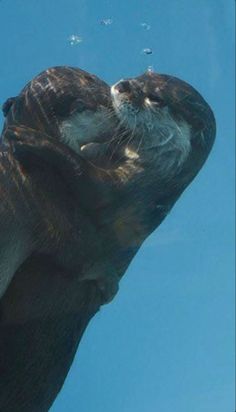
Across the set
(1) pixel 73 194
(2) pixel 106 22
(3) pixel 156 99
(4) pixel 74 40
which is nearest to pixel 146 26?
(2) pixel 106 22

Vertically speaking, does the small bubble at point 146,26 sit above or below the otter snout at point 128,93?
below

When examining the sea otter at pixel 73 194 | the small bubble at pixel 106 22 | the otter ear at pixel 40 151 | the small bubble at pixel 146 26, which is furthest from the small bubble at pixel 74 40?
the otter ear at pixel 40 151

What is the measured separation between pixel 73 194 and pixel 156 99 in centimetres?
80

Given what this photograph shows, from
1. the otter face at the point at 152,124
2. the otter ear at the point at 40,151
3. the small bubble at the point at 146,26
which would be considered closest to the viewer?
the otter ear at the point at 40,151

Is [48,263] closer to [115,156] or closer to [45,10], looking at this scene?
[115,156]

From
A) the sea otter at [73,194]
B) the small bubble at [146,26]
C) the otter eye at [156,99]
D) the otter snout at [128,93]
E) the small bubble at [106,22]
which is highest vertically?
the otter snout at [128,93]

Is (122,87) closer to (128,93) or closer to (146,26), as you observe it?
(128,93)

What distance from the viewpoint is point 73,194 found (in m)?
3.68

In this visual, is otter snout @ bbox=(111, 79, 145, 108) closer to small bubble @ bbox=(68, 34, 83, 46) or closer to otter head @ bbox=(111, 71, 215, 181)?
otter head @ bbox=(111, 71, 215, 181)

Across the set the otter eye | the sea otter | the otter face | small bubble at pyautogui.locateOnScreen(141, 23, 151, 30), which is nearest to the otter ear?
the sea otter

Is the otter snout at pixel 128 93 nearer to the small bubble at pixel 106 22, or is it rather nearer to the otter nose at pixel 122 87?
the otter nose at pixel 122 87

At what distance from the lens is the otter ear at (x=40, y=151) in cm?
356

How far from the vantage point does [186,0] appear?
2016cm

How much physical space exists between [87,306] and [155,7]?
1619 centimetres
